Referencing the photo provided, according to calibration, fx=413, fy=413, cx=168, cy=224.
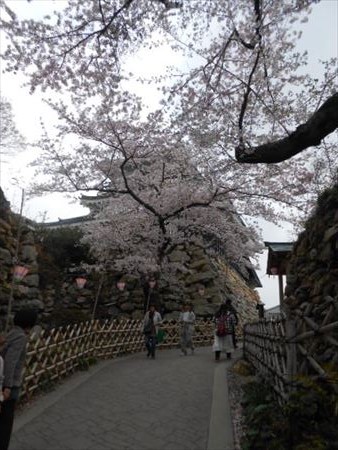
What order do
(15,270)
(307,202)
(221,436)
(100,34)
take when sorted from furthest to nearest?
(307,202) → (15,270) → (100,34) → (221,436)

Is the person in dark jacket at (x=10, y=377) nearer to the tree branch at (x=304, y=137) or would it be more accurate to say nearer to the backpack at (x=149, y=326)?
the tree branch at (x=304, y=137)

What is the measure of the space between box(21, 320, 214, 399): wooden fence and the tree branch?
16.9ft

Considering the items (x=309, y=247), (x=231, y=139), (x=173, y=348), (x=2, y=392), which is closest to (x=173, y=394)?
(x=309, y=247)

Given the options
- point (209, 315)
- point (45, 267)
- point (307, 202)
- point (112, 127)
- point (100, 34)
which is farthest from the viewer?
point (209, 315)

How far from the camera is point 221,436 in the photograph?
216 inches

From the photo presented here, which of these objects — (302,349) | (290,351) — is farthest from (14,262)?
(302,349)

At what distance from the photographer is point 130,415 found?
6480mm

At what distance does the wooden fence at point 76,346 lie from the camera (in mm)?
7598

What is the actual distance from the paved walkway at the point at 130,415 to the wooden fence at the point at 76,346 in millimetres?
362

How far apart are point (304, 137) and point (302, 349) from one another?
104 inches

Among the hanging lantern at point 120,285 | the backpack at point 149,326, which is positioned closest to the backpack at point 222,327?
the backpack at point 149,326

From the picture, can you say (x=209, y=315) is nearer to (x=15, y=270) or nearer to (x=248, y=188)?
(x=248, y=188)

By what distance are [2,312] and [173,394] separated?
6.80 m

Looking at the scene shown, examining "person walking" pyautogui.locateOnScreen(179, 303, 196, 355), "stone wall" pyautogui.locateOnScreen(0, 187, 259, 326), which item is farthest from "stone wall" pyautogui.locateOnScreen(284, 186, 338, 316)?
"stone wall" pyautogui.locateOnScreen(0, 187, 259, 326)
